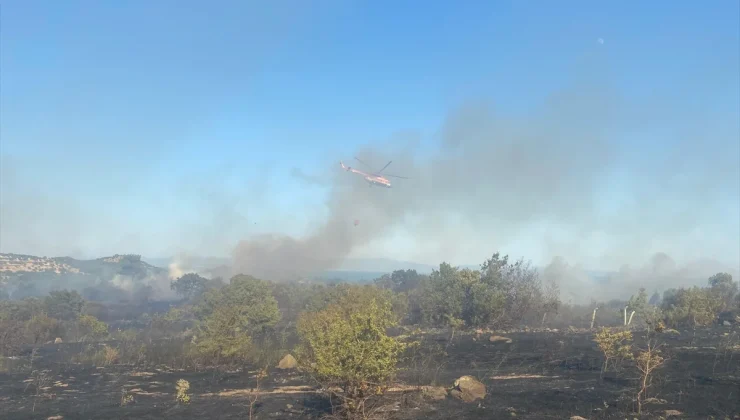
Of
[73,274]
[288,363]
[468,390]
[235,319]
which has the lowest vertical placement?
[288,363]

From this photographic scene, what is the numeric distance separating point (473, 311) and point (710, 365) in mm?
22589

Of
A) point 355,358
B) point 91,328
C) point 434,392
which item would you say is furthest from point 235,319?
point 91,328

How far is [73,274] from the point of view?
434 ft

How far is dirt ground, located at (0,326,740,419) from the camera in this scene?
15.0 m

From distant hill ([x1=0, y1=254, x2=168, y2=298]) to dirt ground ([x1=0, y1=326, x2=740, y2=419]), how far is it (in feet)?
290

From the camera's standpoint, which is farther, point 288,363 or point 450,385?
point 288,363

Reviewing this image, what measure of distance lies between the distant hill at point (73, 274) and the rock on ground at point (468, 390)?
101 metres

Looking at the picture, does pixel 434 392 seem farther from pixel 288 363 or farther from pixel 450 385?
pixel 288 363

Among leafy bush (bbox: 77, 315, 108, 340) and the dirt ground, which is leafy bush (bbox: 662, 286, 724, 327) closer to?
the dirt ground

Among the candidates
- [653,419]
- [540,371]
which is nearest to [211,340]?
[540,371]

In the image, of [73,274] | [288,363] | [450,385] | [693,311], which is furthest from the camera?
[73,274]

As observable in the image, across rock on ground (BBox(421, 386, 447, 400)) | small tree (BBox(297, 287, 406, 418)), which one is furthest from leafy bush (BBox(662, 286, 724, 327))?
small tree (BBox(297, 287, 406, 418))

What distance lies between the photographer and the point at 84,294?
309 feet

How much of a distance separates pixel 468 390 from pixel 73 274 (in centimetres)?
14643
